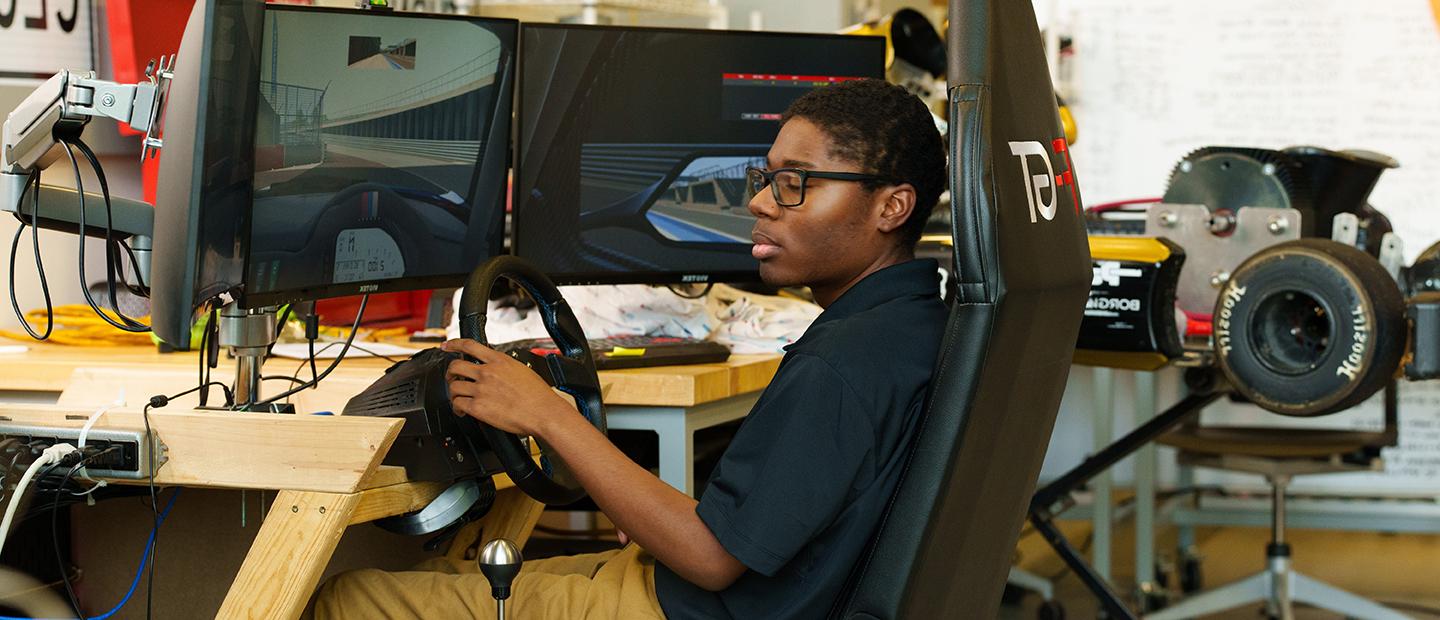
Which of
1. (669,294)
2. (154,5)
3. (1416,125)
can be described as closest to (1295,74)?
(1416,125)

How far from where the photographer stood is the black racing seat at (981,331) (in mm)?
1278

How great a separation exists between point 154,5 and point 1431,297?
8.34 ft

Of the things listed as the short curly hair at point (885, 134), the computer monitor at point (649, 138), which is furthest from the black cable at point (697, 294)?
the short curly hair at point (885, 134)

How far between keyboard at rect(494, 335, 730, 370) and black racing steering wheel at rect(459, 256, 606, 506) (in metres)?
0.42

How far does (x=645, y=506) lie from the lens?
61.2 inches

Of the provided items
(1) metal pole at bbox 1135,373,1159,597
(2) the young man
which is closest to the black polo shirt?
(2) the young man

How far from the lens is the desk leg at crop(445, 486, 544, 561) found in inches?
87.0

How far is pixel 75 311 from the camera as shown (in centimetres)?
287

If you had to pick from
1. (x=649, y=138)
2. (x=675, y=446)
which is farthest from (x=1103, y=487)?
(x=675, y=446)

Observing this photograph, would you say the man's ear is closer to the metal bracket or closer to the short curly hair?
the short curly hair

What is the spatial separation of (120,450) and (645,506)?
0.55 meters

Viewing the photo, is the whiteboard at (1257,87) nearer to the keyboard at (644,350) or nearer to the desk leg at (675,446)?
the keyboard at (644,350)

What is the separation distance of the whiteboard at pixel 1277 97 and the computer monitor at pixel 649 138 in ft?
8.06

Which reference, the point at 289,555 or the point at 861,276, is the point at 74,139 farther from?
the point at 861,276
